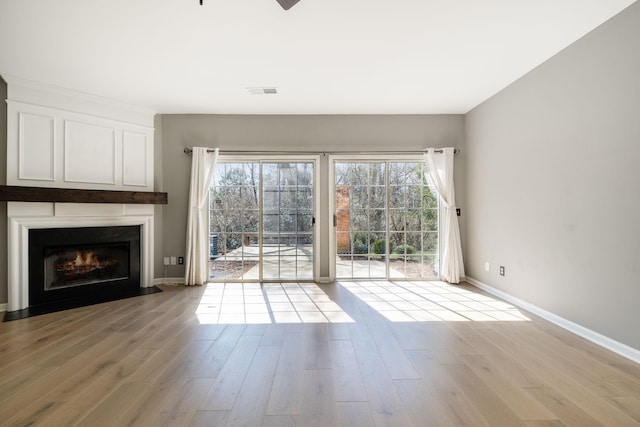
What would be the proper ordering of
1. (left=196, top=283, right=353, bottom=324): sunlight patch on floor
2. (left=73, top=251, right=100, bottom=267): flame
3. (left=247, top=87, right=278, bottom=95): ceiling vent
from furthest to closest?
(left=73, top=251, right=100, bottom=267): flame → (left=247, top=87, right=278, bottom=95): ceiling vent → (left=196, top=283, right=353, bottom=324): sunlight patch on floor

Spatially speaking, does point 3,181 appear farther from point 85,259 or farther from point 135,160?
point 135,160

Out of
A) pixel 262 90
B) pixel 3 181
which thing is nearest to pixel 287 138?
pixel 262 90

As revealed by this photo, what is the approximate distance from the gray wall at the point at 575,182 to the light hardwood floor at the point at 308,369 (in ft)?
1.43

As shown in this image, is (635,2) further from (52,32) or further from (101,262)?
(101,262)

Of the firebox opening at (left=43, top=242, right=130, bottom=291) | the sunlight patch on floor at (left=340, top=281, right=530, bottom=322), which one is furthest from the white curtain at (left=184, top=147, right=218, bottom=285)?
the sunlight patch on floor at (left=340, top=281, right=530, bottom=322)

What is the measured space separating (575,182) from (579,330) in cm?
135

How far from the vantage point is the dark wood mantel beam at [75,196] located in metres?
3.32

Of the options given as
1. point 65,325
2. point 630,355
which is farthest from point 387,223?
point 65,325

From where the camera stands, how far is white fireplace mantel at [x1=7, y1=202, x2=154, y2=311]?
3434mm

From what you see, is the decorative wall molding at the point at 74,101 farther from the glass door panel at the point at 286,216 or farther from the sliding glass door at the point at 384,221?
the sliding glass door at the point at 384,221

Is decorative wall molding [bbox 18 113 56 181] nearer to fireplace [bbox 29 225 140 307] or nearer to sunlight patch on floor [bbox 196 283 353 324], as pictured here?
fireplace [bbox 29 225 140 307]

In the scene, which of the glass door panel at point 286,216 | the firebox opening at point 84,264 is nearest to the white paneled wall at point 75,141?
the firebox opening at point 84,264

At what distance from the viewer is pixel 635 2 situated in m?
2.29

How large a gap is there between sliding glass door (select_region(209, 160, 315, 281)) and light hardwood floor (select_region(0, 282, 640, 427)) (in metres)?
1.31
